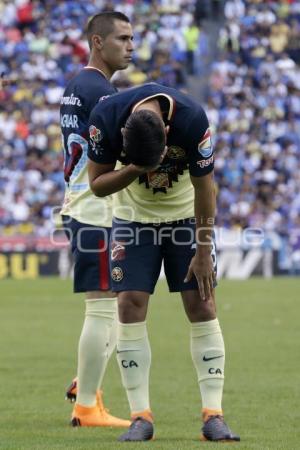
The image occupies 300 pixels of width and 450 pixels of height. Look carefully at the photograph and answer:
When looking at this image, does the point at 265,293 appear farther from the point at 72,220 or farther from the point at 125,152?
the point at 125,152

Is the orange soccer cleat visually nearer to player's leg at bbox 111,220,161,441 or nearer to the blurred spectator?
player's leg at bbox 111,220,161,441

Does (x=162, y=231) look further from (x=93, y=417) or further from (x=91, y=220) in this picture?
(x=93, y=417)

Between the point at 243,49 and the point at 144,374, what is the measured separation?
2449cm

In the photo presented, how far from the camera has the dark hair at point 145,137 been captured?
5688mm

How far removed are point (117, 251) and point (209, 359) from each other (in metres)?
0.78

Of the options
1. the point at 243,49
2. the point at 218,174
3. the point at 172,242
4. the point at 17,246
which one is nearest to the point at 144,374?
the point at 172,242

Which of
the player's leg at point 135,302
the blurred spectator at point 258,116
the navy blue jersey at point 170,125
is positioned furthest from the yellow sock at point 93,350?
the blurred spectator at point 258,116

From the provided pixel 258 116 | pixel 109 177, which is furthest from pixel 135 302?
pixel 258 116

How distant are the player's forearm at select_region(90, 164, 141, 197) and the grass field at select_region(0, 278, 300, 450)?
1.32 meters

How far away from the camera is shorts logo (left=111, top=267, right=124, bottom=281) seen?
6.30 meters

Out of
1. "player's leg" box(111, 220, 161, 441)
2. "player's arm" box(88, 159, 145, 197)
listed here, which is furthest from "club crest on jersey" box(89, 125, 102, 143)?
"player's leg" box(111, 220, 161, 441)

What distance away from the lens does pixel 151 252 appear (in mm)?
6352

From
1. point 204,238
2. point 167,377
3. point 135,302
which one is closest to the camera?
point 204,238

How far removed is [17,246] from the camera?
2433 cm
